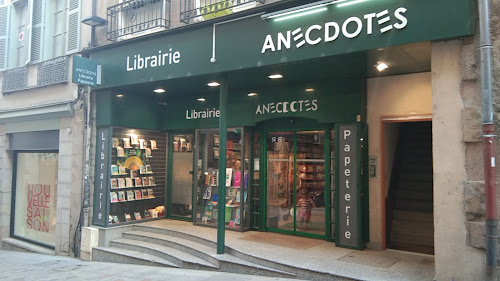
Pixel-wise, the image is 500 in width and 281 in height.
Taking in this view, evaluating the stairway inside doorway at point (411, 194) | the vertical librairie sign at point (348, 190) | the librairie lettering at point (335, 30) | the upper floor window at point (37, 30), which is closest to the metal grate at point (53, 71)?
the upper floor window at point (37, 30)

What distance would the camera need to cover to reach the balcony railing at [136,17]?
27.0 feet

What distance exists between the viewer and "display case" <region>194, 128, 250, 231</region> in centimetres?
884

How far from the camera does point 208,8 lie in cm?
771

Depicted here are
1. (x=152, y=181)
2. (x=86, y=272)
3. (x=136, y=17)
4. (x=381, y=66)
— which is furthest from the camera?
(x=152, y=181)

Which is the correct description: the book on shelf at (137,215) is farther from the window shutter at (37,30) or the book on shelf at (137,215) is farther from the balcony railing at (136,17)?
the window shutter at (37,30)

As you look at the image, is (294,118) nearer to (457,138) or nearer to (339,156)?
(339,156)

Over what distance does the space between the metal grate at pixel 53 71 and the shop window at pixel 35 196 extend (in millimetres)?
1967

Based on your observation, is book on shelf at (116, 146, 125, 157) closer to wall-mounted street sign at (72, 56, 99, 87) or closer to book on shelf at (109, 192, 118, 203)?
book on shelf at (109, 192, 118, 203)

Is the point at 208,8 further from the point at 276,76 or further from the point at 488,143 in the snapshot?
the point at 488,143

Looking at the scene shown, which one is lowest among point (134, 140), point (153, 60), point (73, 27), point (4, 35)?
point (134, 140)

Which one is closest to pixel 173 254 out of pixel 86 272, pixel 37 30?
pixel 86 272

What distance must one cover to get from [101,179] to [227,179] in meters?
2.92

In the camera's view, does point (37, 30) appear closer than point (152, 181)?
No

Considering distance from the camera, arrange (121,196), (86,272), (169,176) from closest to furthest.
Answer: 1. (86,272)
2. (121,196)
3. (169,176)
